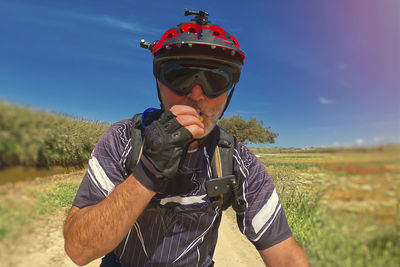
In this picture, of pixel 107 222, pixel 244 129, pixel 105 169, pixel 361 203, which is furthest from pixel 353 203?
pixel 244 129

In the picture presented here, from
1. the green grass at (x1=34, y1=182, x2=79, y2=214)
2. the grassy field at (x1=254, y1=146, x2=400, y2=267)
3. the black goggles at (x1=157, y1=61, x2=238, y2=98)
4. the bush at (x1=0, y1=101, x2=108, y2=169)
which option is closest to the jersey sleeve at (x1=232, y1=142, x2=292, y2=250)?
the black goggles at (x1=157, y1=61, x2=238, y2=98)

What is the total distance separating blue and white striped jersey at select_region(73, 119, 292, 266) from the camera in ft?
7.43

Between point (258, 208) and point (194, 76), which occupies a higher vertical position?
point (194, 76)

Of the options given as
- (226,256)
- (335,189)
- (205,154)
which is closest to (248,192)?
(205,154)

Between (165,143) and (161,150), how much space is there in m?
0.06

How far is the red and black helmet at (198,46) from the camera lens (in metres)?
2.03

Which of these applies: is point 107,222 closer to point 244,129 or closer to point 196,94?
point 196,94

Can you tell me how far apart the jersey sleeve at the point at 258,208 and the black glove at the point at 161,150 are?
3.61ft

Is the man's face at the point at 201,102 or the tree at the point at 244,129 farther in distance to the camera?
the tree at the point at 244,129

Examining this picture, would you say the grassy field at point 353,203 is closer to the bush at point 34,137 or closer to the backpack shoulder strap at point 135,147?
the bush at point 34,137

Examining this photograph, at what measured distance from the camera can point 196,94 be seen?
192 cm

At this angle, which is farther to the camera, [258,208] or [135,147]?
[258,208]

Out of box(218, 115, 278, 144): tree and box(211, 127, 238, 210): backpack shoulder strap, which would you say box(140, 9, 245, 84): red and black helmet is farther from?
box(218, 115, 278, 144): tree

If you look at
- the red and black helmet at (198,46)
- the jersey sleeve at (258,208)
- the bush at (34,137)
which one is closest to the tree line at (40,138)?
the bush at (34,137)
